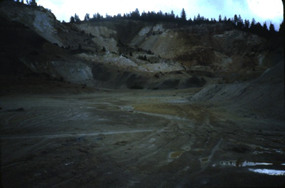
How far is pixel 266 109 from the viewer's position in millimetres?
6402

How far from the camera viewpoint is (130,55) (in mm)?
33531

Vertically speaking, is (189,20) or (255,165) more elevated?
(189,20)

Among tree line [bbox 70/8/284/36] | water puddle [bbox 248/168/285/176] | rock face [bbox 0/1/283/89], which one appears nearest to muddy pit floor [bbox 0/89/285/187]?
water puddle [bbox 248/168/285/176]

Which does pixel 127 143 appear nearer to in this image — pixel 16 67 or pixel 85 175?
pixel 85 175

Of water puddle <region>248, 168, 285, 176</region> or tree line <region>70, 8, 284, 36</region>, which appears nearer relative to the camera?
water puddle <region>248, 168, 285, 176</region>

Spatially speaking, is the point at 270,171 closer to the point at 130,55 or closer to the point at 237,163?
the point at 237,163

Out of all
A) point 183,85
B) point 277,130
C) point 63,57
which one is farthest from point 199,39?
point 277,130

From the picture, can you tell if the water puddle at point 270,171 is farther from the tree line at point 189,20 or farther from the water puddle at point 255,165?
the tree line at point 189,20

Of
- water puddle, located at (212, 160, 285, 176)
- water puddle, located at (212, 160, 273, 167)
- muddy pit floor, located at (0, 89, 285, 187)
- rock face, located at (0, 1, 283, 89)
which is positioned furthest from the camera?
rock face, located at (0, 1, 283, 89)

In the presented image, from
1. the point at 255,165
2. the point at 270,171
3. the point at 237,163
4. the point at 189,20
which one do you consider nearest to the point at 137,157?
the point at 237,163

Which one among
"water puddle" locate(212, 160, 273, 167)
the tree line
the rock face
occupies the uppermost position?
the tree line

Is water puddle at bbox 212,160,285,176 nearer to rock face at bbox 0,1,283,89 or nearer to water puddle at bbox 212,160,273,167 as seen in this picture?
water puddle at bbox 212,160,273,167

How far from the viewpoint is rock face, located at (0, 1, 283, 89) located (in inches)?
883

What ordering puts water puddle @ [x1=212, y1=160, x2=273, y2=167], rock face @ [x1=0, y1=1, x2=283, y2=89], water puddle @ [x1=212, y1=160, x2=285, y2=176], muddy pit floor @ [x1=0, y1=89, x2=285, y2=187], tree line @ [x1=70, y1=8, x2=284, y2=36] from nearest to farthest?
muddy pit floor @ [x1=0, y1=89, x2=285, y2=187] → water puddle @ [x1=212, y1=160, x2=285, y2=176] → water puddle @ [x1=212, y1=160, x2=273, y2=167] → rock face @ [x1=0, y1=1, x2=283, y2=89] → tree line @ [x1=70, y1=8, x2=284, y2=36]
